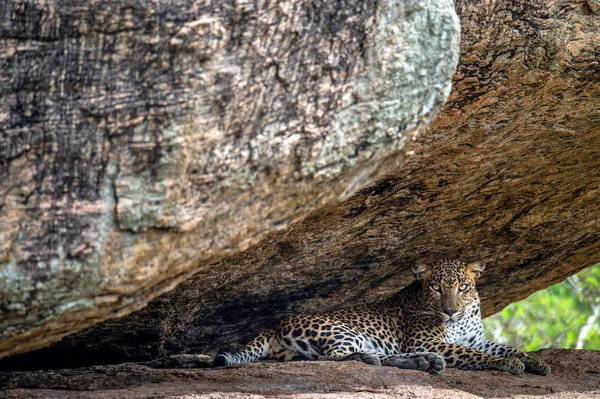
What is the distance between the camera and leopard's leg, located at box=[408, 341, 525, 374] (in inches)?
303

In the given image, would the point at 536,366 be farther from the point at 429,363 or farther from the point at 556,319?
the point at 556,319

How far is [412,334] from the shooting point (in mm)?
8578

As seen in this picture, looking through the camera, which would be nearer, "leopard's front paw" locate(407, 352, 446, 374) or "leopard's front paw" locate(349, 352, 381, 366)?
"leopard's front paw" locate(407, 352, 446, 374)

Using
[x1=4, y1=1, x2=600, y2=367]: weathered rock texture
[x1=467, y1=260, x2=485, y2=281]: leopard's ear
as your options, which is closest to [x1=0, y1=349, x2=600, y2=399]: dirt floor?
[x1=4, y1=1, x2=600, y2=367]: weathered rock texture

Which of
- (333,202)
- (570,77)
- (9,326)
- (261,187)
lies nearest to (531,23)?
(570,77)

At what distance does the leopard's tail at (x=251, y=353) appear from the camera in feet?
23.6

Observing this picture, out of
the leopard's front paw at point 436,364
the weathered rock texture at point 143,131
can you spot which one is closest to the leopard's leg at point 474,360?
the leopard's front paw at point 436,364

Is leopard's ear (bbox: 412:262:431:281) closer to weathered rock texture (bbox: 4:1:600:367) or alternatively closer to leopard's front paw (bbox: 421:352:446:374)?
weathered rock texture (bbox: 4:1:600:367)

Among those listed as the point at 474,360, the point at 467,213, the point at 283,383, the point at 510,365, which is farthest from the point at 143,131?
the point at 510,365

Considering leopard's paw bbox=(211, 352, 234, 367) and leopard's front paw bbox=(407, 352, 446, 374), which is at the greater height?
leopard's front paw bbox=(407, 352, 446, 374)

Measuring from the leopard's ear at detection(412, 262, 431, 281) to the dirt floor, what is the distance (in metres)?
1.24

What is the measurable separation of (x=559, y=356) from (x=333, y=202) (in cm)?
472

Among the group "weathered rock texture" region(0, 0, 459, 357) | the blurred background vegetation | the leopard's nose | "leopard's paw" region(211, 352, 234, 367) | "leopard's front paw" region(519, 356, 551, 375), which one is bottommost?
the blurred background vegetation

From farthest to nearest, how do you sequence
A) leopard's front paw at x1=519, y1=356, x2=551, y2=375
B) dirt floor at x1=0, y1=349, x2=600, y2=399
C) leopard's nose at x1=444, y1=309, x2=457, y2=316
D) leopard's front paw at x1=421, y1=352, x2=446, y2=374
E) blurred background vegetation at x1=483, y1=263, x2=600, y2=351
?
blurred background vegetation at x1=483, y1=263, x2=600, y2=351 → leopard's nose at x1=444, y1=309, x2=457, y2=316 → leopard's front paw at x1=519, y1=356, x2=551, y2=375 → leopard's front paw at x1=421, y1=352, x2=446, y2=374 → dirt floor at x1=0, y1=349, x2=600, y2=399
